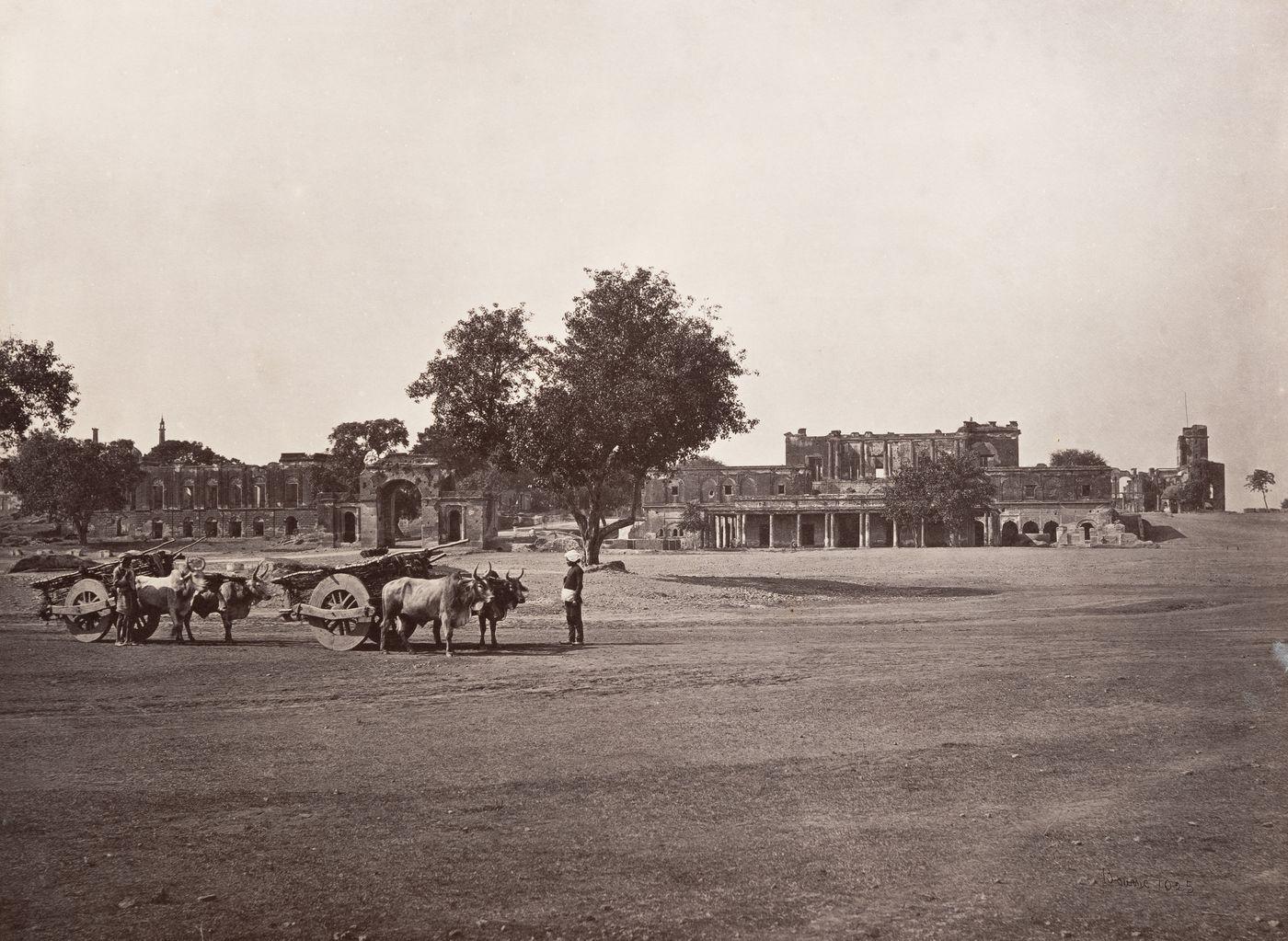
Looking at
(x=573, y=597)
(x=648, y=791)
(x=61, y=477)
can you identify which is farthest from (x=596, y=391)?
(x=61, y=477)

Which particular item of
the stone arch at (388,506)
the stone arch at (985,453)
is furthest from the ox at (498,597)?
the stone arch at (985,453)

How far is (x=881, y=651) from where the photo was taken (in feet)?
48.7

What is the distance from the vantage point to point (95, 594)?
1623 centimetres

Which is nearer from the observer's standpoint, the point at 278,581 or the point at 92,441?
the point at 278,581

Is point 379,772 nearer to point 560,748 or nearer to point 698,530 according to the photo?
point 560,748

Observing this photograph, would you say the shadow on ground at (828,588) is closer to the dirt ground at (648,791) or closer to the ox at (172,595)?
the dirt ground at (648,791)

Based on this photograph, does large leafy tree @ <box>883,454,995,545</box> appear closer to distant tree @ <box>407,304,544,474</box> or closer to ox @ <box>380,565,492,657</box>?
distant tree @ <box>407,304,544,474</box>

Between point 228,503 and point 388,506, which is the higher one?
point 228,503

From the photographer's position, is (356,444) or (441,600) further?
(356,444)

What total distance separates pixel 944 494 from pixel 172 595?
6127cm

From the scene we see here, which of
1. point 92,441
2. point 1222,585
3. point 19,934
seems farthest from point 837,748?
point 92,441

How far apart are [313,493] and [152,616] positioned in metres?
70.5

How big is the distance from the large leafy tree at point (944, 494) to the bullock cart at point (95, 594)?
60.1m
